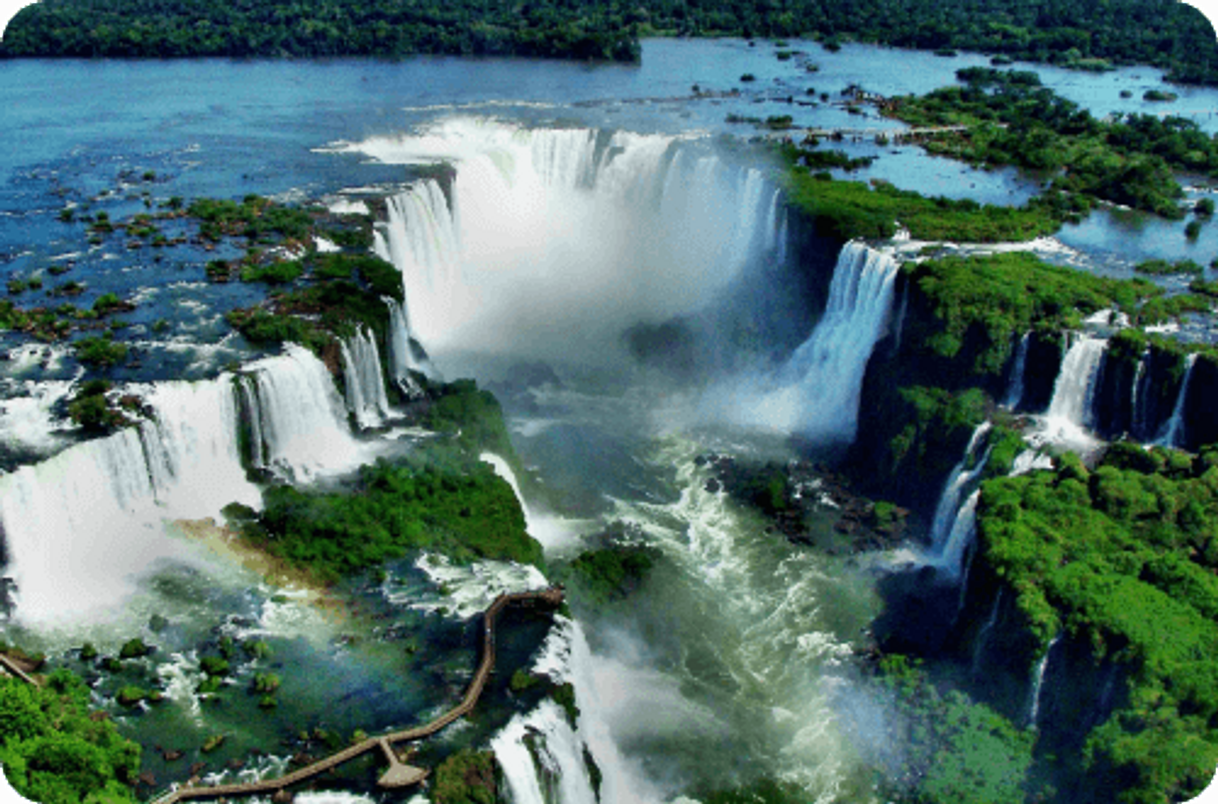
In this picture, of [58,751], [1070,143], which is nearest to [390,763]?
[58,751]

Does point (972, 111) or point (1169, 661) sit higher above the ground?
point (972, 111)

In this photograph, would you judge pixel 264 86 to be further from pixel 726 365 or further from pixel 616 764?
pixel 616 764

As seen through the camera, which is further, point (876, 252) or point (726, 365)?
point (726, 365)

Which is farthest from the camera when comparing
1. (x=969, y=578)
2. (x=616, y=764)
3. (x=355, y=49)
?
(x=355, y=49)

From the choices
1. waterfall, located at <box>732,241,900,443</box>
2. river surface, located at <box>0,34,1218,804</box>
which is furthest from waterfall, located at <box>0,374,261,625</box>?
waterfall, located at <box>732,241,900,443</box>

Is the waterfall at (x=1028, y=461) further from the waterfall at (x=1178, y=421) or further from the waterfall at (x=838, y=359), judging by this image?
the waterfall at (x=838, y=359)

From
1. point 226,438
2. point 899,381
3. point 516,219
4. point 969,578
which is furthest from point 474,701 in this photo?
point 516,219

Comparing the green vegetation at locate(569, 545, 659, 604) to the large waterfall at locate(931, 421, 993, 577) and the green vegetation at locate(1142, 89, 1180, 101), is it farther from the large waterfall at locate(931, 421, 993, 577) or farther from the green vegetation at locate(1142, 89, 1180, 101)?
the green vegetation at locate(1142, 89, 1180, 101)

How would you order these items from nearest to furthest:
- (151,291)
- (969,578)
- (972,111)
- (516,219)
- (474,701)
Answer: (474,701) → (969,578) → (151,291) → (516,219) → (972,111)

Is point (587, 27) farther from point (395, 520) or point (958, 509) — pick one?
point (395, 520)
